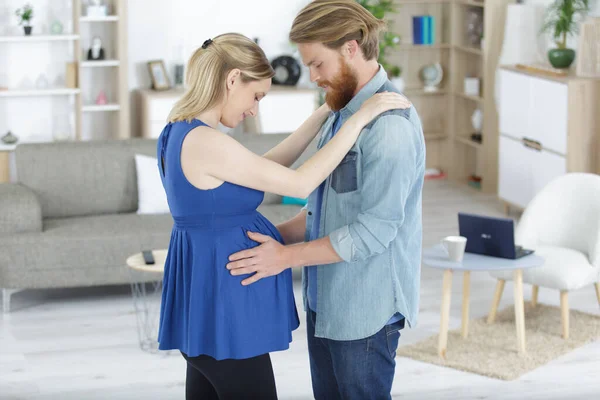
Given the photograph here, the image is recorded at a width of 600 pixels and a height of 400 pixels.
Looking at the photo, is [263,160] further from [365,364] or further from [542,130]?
[542,130]

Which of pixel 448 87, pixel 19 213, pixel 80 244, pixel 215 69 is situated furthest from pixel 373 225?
pixel 448 87

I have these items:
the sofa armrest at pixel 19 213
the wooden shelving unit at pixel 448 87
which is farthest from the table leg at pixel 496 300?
the wooden shelving unit at pixel 448 87

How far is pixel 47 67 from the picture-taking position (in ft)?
25.7

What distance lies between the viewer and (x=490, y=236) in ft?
14.4

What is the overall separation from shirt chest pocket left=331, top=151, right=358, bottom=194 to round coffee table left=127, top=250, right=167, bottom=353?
2.14 meters

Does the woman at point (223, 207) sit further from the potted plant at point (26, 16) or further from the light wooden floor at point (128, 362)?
the potted plant at point (26, 16)

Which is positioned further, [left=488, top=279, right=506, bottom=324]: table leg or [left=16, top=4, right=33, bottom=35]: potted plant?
[left=16, top=4, right=33, bottom=35]: potted plant

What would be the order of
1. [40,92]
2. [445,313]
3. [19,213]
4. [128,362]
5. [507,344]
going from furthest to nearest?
[40,92] < [19,213] < [507,344] < [128,362] < [445,313]

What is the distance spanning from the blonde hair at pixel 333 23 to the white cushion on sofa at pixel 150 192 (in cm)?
356

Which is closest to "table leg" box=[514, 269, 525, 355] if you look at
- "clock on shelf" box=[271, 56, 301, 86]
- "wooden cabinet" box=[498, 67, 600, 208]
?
"wooden cabinet" box=[498, 67, 600, 208]

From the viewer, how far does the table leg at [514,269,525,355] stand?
4.37 m

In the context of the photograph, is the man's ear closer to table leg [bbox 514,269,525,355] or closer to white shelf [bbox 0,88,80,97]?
table leg [bbox 514,269,525,355]

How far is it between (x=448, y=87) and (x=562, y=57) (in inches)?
82.2

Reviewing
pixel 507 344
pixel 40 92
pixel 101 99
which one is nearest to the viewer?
pixel 507 344
